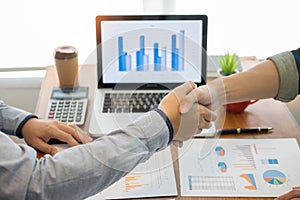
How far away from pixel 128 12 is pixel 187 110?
0.80m

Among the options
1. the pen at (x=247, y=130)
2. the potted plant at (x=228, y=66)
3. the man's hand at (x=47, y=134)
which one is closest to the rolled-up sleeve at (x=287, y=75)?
the pen at (x=247, y=130)

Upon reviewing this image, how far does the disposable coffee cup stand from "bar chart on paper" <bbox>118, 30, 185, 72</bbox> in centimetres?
17

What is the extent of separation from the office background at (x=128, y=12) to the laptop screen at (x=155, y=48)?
0.37m

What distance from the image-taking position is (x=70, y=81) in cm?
152

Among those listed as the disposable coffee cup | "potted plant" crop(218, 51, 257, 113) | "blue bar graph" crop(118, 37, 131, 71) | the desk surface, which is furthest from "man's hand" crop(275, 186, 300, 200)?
the disposable coffee cup

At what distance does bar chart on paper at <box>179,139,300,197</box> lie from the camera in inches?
43.6

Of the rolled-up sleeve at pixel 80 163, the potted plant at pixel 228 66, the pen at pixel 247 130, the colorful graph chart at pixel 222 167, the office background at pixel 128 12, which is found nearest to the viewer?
the rolled-up sleeve at pixel 80 163

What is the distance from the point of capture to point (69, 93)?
1.48 m

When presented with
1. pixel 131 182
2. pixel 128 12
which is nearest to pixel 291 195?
pixel 131 182

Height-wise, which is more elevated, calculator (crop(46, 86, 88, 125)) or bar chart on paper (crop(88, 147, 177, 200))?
calculator (crop(46, 86, 88, 125))

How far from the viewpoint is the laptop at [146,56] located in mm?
1394

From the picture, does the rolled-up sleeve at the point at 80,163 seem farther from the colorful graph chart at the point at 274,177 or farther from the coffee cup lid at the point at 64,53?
the coffee cup lid at the point at 64,53

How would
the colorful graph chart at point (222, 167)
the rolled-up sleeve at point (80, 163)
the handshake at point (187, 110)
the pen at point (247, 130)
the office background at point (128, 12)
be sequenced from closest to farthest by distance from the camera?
the rolled-up sleeve at point (80, 163)
the handshake at point (187, 110)
the colorful graph chart at point (222, 167)
the pen at point (247, 130)
the office background at point (128, 12)

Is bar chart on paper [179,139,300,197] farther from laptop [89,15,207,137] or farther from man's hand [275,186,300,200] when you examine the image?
laptop [89,15,207,137]
